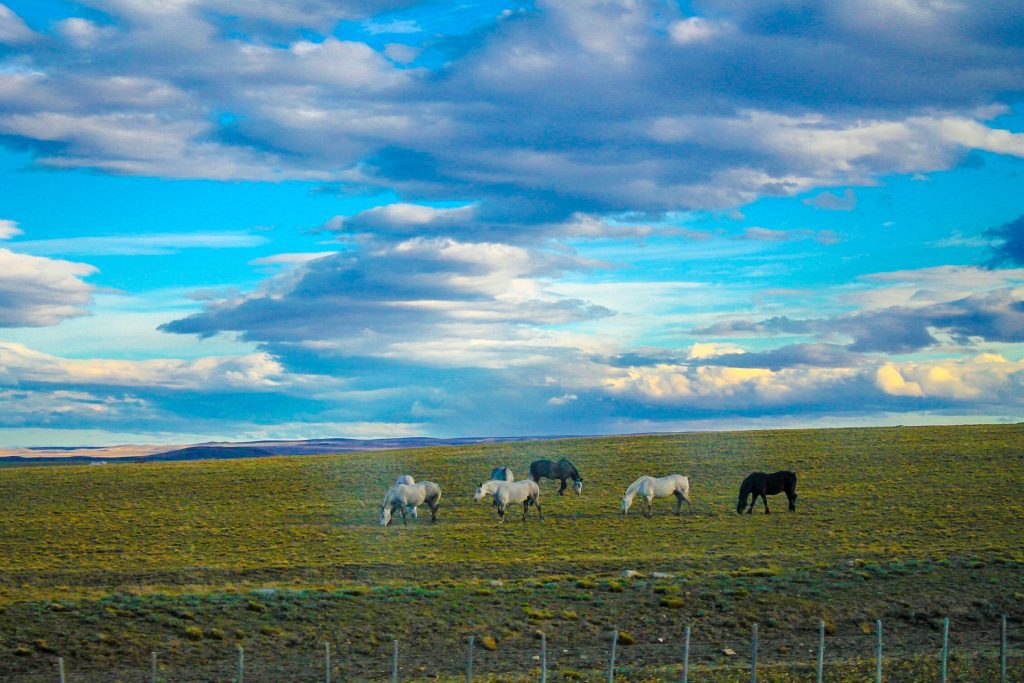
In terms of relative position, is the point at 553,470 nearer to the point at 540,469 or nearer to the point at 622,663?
the point at 540,469

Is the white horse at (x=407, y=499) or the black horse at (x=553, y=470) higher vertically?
the black horse at (x=553, y=470)

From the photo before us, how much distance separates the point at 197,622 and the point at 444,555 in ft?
35.0

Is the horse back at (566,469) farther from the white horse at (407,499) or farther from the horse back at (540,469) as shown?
the white horse at (407,499)

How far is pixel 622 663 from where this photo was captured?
23.4 m

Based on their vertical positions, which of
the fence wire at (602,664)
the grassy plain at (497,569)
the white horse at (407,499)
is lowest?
the fence wire at (602,664)

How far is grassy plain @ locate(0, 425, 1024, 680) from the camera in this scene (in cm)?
2514

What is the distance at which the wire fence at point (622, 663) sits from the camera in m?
22.1

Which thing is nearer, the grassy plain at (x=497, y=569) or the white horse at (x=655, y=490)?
the grassy plain at (x=497, y=569)

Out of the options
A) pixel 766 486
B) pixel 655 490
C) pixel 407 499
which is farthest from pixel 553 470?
pixel 766 486

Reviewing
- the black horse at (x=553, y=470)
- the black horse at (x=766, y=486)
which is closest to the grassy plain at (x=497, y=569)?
the black horse at (x=766, y=486)

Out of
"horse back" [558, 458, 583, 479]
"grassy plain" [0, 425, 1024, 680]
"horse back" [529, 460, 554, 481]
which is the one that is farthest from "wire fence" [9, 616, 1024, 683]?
"horse back" [529, 460, 554, 481]

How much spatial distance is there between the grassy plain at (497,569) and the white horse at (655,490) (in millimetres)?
966

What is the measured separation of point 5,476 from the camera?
67812mm

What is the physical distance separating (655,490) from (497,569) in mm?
13359
